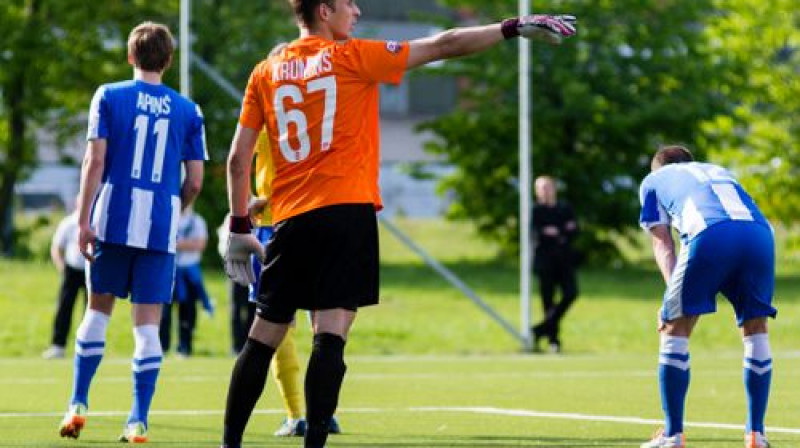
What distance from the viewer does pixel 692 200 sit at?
8.63 m

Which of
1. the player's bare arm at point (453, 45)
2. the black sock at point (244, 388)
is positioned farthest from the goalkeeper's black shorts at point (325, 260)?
the player's bare arm at point (453, 45)

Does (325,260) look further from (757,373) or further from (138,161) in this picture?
(757,373)

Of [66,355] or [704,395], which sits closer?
[704,395]

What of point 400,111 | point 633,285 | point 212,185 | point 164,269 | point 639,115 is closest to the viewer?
point 164,269

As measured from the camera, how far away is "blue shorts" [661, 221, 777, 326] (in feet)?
28.0

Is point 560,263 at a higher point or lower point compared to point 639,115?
lower

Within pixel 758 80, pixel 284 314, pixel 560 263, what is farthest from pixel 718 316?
pixel 284 314

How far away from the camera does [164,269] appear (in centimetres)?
938

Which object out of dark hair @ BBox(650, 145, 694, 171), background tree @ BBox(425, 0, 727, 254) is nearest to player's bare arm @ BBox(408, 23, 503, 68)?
dark hair @ BBox(650, 145, 694, 171)

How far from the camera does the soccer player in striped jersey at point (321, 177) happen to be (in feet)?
23.8

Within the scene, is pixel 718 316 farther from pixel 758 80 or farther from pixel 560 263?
pixel 758 80

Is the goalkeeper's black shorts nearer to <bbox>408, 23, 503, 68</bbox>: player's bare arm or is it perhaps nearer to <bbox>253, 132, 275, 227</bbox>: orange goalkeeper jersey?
<bbox>408, 23, 503, 68</bbox>: player's bare arm

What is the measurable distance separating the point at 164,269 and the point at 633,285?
24.5 m

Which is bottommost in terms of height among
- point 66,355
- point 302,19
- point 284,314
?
point 66,355
